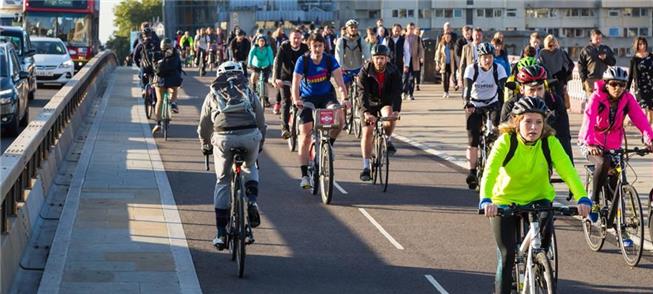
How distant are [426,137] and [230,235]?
12.5m

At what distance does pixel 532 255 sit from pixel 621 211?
12.0ft

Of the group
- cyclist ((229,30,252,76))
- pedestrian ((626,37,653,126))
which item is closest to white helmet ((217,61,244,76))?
pedestrian ((626,37,653,126))

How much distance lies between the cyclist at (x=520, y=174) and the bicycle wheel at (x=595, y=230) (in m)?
3.33

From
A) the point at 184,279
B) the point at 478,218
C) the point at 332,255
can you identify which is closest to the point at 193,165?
the point at 478,218

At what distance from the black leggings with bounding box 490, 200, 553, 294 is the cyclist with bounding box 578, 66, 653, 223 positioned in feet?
11.3

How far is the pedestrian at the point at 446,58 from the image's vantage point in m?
31.8

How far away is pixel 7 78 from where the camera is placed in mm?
23281

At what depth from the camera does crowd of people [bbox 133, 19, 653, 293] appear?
28.0 feet

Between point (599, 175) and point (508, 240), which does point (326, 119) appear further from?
point (508, 240)

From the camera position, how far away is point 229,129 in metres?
11.3

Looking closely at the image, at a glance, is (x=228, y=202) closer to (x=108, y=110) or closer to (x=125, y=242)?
(x=125, y=242)

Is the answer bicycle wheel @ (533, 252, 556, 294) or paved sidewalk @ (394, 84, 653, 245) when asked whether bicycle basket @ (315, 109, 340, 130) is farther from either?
bicycle wheel @ (533, 252, 556, 294)

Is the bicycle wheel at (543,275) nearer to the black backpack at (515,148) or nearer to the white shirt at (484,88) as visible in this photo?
the black backpack at (515,148)

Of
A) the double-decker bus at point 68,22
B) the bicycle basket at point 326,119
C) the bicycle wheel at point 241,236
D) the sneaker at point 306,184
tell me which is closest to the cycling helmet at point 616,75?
the bicycle wheel at point 241,236
